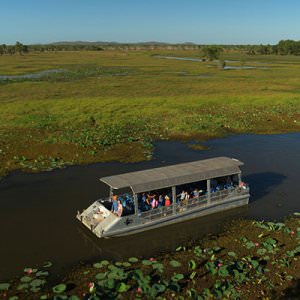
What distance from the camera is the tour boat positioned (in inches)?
821

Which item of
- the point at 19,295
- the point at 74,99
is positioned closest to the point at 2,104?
the point at 74,99

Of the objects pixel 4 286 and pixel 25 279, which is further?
pixel 25 279

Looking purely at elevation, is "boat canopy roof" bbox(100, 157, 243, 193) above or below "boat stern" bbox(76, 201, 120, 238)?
above

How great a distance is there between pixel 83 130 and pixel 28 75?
226ft

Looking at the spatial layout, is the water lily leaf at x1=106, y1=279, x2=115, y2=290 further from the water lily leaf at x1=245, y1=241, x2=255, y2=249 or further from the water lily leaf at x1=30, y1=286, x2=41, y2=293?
the water lily leaf at x1=245, y1=241, x2=255, y2=249

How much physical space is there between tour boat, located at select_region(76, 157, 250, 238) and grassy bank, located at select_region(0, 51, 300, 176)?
1145cm

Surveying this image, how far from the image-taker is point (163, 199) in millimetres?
22734

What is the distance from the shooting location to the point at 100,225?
20.7 metres

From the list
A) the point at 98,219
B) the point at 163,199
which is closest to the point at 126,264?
the point at 98,219

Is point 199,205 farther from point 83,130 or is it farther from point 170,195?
point 83,130

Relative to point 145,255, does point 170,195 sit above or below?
above

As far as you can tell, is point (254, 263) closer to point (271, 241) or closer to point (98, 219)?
point (271, 241)

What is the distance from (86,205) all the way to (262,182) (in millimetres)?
13945

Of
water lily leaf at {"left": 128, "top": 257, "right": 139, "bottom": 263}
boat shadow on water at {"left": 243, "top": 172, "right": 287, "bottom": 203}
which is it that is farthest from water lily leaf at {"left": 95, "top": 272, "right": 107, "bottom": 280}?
boat shadow on water at {"left": 243, "top": 172, "right": 287, "bottom": 203}
